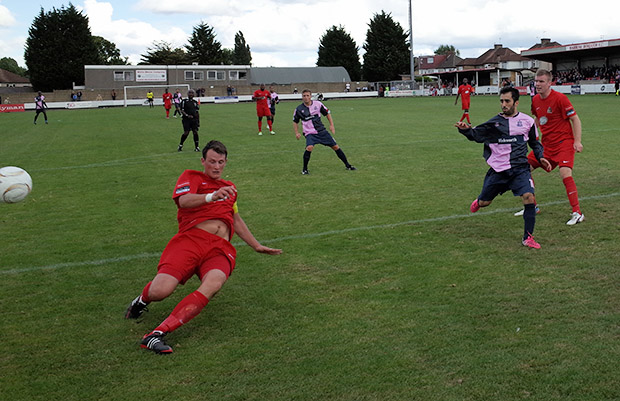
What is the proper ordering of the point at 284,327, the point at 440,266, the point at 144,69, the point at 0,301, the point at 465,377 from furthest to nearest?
the point at 144,69, the point at 440,266, the point at 0,301, the point at 284,327, the point at 465,377

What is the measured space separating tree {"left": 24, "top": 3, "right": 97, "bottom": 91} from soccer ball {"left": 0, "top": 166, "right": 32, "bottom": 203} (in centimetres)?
8652

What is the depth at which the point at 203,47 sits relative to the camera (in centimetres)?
10519

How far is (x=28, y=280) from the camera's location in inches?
249

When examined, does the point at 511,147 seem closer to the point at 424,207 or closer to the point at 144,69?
the point at 424,207

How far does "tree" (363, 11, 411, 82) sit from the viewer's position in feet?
313

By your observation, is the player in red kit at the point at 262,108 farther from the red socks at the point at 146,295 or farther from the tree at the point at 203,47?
the tree at the point at 203,47

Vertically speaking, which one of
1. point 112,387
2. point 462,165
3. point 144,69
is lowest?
point 112,387

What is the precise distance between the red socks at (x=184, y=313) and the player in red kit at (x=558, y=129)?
5.50m

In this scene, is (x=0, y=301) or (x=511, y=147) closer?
(x=0, y=301)

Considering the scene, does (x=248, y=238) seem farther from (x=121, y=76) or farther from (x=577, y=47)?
(x=121, y=76)

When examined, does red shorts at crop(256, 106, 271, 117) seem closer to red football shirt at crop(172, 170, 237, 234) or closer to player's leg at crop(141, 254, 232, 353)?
red football shirt at crop(172, 170, 237, 234)

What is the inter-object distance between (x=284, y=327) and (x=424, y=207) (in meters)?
4.95

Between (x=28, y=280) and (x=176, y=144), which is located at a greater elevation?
(x=176, y=144)

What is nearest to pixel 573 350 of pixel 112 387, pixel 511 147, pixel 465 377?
pixel 465 377
